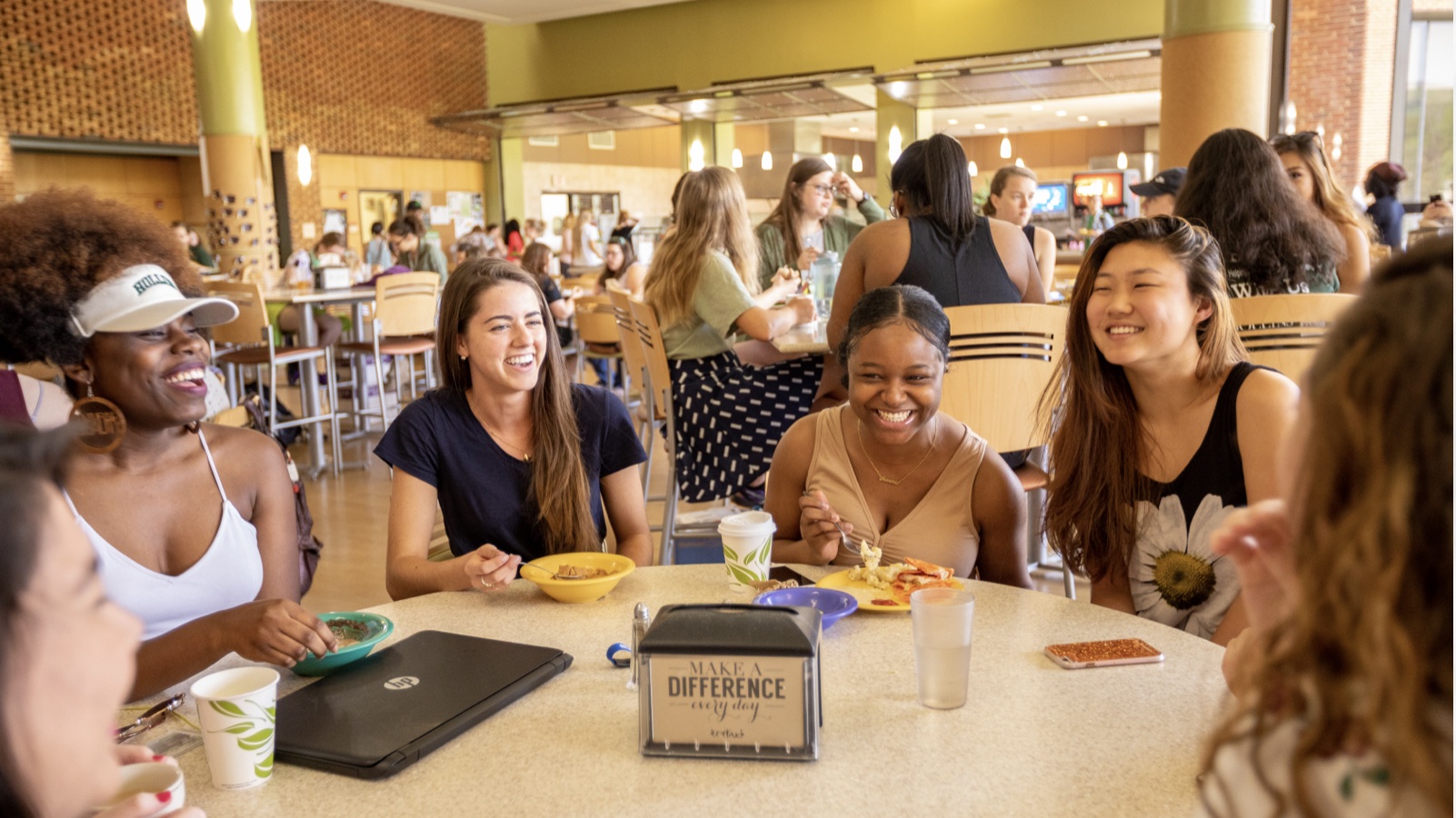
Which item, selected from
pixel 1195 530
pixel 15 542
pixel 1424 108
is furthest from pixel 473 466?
pixel 1424 108

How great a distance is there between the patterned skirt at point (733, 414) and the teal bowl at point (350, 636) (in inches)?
93.1

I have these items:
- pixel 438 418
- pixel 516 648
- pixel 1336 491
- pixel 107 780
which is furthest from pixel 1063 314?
pixel 107 780

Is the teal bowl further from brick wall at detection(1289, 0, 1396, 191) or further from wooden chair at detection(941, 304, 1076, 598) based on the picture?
brick wall at detection(1289, 0, 1396, 191)

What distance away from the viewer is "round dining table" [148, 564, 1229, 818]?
951 mm

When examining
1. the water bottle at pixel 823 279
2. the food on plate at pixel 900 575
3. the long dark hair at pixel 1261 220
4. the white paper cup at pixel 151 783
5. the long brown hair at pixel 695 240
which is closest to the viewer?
the white paper cup at pixel 151 783

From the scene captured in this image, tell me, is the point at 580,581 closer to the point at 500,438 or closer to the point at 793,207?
the point at 500,438

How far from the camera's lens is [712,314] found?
12.4 feet

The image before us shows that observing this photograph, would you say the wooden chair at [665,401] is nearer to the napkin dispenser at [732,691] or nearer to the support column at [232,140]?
the napkin dispenser at [732,691]

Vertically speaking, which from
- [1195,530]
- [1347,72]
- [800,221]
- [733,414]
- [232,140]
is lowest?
[733,414]

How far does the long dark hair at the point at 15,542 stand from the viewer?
0.60 metres

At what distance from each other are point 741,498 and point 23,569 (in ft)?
10.5

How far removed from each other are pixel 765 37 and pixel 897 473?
1175 centimetres

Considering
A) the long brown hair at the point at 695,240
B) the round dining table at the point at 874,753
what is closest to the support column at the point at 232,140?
the long brown hair at the point at 695,240

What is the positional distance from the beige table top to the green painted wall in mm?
8093
